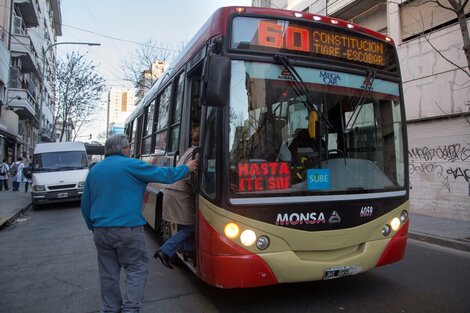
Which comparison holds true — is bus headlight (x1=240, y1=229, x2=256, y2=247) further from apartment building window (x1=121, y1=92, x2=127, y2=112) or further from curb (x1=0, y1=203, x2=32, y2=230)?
apartment building window (x1=121, y1=92, x2=127, y2=112)

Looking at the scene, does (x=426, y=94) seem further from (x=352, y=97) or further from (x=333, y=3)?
(x=352, y=97)

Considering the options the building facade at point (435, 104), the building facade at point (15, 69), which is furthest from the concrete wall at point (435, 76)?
the building facade at point (15, 69)

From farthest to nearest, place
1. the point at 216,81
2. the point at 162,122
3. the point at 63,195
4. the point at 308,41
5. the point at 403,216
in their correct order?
1. the point at 63,195
2. the point at 162,122
3. the point at 403,216
4. the point at 308,41
5. the point at 216,81

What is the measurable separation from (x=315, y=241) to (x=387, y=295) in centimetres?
140

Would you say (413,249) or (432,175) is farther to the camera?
(432,175)

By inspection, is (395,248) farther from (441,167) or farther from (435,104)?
(435,104)

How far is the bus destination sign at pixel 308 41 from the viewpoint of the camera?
3.99 m

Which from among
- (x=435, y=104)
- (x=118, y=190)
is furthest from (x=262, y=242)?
(x=435, y=104)

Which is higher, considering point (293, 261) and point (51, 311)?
point (293, 261)

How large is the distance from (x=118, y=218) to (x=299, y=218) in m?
1.68

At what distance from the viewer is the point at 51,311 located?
14.4 ft

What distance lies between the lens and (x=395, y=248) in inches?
175

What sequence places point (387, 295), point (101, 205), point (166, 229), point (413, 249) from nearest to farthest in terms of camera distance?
point (101, 205) < point (387, 295) < point (166, 229) < point (413, 249)

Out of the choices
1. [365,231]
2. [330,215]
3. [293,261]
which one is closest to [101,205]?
[293,261]
